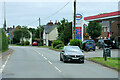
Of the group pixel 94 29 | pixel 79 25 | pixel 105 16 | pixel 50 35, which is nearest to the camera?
pixel 79 25

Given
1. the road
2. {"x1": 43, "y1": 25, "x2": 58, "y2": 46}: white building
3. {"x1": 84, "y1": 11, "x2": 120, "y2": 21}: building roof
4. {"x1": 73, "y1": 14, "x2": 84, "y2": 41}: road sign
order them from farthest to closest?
1. {"x1": 43, "y1": 25, "x2": 58, "y2": 46}: white building
2. {"x1": 73, "y1": 14, "x2": 84, "y2": 41}: road sign
3. {"x1": 84, "y1": 11, "x2": 120, "y2": 21}: building roof
4. the road

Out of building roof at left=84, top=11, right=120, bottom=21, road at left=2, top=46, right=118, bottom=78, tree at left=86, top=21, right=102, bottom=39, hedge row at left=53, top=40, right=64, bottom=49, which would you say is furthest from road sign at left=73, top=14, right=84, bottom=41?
tree at left=86, top=21, right=102, bottom=39

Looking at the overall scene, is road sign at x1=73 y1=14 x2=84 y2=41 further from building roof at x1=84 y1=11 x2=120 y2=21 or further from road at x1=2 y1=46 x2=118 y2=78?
road at x1=2 y1=46 x2=118 y2=78

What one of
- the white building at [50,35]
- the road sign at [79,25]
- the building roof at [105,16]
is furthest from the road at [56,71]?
the white building at [50,35]

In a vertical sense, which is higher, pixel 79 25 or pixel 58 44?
pixel 79 25

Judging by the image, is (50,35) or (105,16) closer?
(105,16)

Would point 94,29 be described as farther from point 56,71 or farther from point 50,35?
point 56,71

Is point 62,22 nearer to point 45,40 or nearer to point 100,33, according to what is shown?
point 100,33

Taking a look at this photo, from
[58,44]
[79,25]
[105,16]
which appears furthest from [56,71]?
[58,44]

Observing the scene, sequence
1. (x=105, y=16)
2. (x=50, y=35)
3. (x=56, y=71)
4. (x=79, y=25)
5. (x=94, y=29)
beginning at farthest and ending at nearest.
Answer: (x=50, y=35), (x=94, y=29), (x=105, y=16), (x=79, y=25), (x=56, y=71)

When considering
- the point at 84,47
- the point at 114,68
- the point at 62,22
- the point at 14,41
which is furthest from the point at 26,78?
the point at 14,41

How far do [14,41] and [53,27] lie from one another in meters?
28.4

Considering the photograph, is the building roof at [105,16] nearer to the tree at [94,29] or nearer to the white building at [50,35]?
the tree at [94,29]

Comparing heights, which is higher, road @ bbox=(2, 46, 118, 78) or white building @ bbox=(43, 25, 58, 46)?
white building @ bbox=(43, 25, 58, 46)
